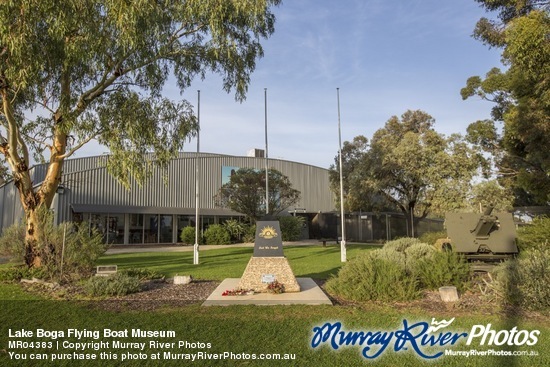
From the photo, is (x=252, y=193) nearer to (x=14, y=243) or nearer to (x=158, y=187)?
(x=158, y=187)

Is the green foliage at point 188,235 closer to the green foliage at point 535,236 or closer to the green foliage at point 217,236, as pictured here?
the green foliage at point 217,236

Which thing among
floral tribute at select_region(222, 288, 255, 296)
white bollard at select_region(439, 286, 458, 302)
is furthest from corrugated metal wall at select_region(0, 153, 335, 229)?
white bollard at select_region(439, 286, 458, 302)

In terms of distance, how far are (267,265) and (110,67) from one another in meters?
7.86

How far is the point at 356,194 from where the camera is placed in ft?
97.5

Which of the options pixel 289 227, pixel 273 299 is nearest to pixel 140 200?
pixel 289 227

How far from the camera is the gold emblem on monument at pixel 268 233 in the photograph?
9984 millimetres

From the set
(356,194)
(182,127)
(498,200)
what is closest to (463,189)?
(498,200)

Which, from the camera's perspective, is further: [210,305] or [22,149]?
[22,149]

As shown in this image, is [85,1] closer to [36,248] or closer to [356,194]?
[36,248]

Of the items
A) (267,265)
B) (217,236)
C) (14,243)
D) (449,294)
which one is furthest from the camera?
(217,236)

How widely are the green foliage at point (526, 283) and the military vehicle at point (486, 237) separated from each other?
297cm

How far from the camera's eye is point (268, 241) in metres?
9.95

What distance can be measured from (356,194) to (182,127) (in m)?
18.8

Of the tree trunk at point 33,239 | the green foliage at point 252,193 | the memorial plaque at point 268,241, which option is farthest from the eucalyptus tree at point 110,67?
the green foliage at point 252,193
